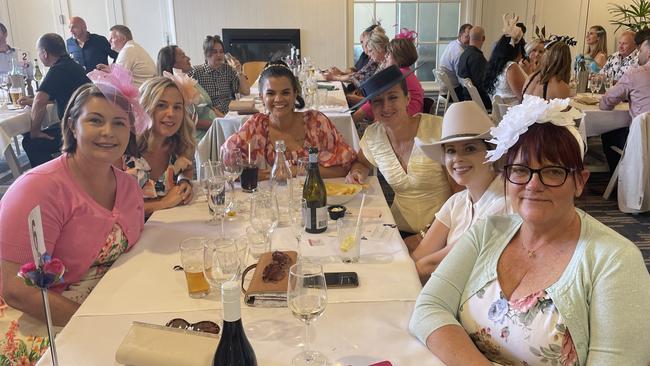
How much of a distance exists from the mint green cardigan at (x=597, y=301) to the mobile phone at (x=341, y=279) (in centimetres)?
22

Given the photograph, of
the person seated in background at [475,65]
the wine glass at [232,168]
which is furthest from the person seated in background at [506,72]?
the wine glass at [232,168]

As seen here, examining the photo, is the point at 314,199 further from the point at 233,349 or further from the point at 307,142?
the point at 233,349

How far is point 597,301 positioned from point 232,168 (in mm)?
1573

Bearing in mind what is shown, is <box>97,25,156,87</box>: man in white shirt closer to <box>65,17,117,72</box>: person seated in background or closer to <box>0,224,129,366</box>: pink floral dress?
<box>65,17,117,72</box>: person seated in background

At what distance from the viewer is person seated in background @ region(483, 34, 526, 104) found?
5.18 metres

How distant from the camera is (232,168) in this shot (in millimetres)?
2344

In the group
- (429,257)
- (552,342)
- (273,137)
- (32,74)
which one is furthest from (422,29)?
(552,342)

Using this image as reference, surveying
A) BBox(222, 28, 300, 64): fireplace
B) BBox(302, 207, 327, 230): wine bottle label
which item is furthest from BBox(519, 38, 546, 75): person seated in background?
BBox(302, 207, 327, 230): wine bottle label

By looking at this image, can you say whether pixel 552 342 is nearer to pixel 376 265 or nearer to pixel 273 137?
pixel 376 265

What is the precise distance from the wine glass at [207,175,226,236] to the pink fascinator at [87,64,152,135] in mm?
340

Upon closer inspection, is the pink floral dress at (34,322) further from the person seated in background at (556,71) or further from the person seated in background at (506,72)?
the person seated in background at (506,72)

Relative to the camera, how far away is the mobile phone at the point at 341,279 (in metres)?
1.53

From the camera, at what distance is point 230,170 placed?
2.33 m

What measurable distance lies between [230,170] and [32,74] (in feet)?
14.4
